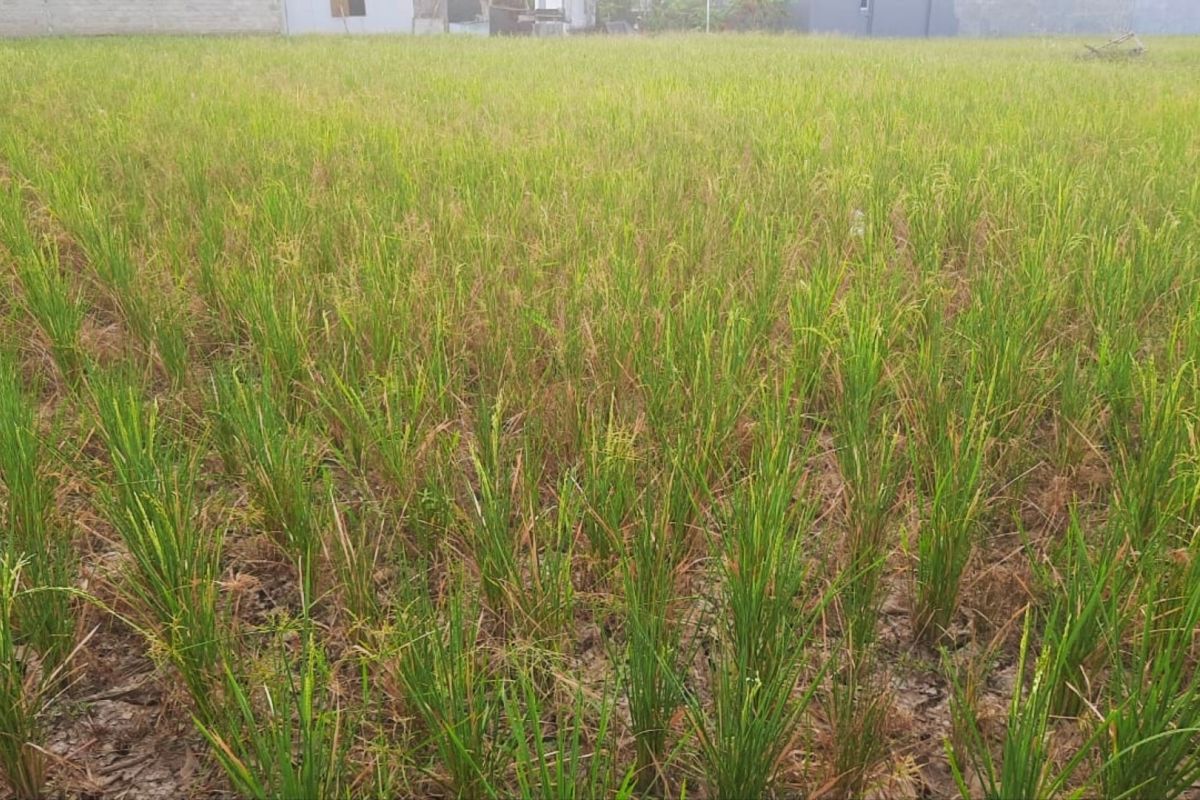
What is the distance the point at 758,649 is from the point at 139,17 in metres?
20.7

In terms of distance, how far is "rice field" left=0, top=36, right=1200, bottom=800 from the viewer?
3.41ft

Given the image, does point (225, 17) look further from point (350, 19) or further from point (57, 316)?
point (57, 316)

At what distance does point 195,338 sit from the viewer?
238cm

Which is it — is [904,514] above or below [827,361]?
below

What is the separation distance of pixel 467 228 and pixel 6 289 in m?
1.39

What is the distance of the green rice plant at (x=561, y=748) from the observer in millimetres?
873

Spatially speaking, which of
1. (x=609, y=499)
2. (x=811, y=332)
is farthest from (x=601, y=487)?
(x=811, y=332)

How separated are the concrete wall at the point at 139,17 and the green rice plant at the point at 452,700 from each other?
64.6 feet

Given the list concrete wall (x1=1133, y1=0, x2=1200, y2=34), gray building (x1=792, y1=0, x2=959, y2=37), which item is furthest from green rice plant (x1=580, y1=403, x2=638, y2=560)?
concrete wall (x1=1133, y1=0, x2=1200, y2=34)

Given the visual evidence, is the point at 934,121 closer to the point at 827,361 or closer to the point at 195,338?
the point at 827,361

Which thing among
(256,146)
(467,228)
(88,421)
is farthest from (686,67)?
(88,421)

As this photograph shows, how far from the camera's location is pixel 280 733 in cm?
96

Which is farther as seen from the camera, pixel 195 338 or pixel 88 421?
pixel 195 338

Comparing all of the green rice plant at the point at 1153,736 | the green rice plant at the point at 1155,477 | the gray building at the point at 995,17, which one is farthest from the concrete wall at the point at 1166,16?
the green rice plant at the point at 1153,736
